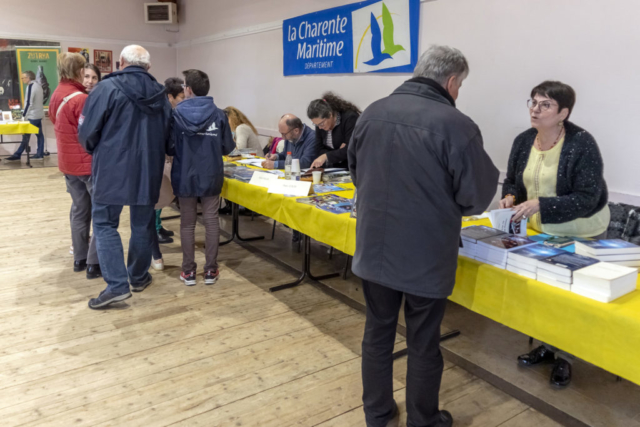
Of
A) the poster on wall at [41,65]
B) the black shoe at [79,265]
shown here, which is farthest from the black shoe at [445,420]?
the poster on wall at [41,65]

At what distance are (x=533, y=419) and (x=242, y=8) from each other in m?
6.38

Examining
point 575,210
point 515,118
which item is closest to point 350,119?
point 515,118

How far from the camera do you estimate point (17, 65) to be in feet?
28.2

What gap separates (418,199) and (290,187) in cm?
156

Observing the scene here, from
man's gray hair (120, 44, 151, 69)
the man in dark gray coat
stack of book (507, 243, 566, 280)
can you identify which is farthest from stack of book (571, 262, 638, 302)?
man's gray hair (120, 44, 151, 69)

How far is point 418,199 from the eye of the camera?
1.56 meters

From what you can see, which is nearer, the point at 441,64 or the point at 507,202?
the point at 441,64

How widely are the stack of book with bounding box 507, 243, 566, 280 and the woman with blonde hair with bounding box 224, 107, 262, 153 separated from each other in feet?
11.4

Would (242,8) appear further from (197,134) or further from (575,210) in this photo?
(575,210)

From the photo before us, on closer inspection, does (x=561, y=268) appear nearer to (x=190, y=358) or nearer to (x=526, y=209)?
(x=526, y=209)

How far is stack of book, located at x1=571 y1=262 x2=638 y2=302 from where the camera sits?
5.02 ft

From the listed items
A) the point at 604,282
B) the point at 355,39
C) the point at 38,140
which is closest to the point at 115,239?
the point at 604,282

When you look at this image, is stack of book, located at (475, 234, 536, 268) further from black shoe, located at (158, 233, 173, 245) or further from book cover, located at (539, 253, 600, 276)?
black shoe, located at (158, 233, 173, 245)

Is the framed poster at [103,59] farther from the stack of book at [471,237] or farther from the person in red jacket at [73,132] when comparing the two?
the stack of book at [471,237]
